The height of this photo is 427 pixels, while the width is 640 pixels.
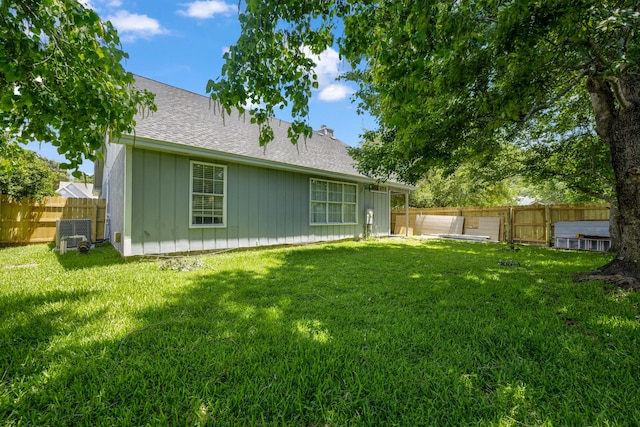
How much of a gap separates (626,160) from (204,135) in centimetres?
812

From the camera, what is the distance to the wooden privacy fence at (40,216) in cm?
786

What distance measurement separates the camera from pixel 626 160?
12.8ft

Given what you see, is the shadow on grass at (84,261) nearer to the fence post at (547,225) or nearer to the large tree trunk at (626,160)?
the large tree trunk at (626,160)

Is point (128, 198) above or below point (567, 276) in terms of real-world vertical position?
above

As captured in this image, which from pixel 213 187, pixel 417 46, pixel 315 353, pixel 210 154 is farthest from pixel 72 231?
pixel 417 46

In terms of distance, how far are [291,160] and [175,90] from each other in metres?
4.44

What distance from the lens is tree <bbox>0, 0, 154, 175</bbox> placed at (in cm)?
209

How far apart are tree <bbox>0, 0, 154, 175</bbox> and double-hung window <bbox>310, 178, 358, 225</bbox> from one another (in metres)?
6.37

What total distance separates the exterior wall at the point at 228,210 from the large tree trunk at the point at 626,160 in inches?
260

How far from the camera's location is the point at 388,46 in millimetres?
2496

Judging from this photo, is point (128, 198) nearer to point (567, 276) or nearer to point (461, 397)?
point (461, 397)

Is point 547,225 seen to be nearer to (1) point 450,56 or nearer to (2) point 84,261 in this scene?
(1) point 450,56

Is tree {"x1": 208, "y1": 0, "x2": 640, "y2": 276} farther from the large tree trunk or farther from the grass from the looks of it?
the grass

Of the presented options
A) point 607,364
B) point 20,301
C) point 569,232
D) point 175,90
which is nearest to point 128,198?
point 20,301
